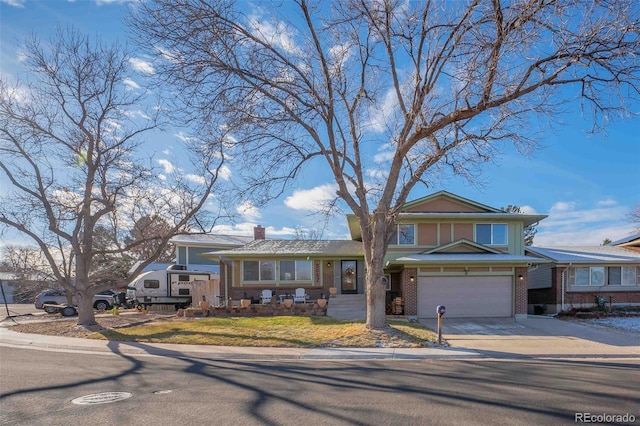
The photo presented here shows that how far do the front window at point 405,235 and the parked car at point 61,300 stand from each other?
19.5 metres

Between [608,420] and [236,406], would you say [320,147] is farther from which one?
[608,420]

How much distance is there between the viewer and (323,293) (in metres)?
22.5

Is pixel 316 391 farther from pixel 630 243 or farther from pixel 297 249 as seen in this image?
Result: pixel 630 243

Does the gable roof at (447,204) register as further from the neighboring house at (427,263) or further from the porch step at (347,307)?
the porch step at (347,307)

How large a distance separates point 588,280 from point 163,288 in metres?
24.5

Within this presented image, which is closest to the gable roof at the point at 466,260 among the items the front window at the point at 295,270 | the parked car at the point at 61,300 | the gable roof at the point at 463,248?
the gable roof at the point at 463,248

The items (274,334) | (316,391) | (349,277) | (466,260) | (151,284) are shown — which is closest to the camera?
(316,391)

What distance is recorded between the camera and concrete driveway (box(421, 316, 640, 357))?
405 inches

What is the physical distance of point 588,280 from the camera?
21.0m

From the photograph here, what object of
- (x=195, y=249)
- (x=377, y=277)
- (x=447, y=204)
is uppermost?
(x=447, y=204)

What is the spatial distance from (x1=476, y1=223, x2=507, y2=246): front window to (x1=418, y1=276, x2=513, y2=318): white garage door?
3273 mm

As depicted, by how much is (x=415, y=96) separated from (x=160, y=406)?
34.6 feet

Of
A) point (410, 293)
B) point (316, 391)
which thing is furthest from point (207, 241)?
point (316, 391)

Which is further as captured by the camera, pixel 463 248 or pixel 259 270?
pixel 259 270
